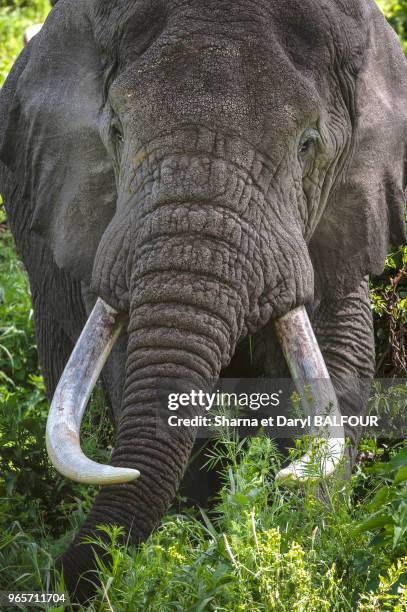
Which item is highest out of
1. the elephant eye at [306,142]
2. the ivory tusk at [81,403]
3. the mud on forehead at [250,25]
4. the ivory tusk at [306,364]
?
the mud on forehead at [250,25]

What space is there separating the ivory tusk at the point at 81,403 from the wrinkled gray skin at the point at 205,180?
11cm

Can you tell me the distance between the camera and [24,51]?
6488 millimetres

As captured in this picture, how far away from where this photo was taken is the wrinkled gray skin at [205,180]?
4.52m

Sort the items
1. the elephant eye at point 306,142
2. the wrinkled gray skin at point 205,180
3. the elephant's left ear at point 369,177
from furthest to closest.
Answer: the elephant's left ear at point 369,177 → the elephant eye at point 306,142 → the wrinkled gray skin at point 205,180

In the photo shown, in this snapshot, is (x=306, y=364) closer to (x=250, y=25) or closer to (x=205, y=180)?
(x=205, y=180)

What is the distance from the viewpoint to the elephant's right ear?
216 inches

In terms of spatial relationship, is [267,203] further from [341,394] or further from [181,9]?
[341,394]

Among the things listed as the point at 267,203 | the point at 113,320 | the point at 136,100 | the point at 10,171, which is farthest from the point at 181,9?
the point at 10,171

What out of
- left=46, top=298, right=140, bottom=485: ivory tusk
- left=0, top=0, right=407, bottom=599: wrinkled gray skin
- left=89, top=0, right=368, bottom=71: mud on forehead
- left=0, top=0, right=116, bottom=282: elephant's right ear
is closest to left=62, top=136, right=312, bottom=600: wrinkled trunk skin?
left=0, top=0, right=407, bottom=599: wrinkled gray skin

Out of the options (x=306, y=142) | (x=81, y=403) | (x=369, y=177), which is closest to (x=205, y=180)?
(x=306, y=142)

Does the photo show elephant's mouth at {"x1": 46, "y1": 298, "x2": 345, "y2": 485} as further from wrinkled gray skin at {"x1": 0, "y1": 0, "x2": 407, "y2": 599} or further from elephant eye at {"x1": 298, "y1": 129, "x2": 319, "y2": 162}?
elephant eye at {"x1": 298, "y1": 129, "x2": 319, "y2": 162}

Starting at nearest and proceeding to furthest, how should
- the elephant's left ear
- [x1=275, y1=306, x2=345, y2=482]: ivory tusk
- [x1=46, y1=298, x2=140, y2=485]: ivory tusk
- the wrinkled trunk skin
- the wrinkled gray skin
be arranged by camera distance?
[x1=46, y1=298, x2=140, y2=485]: ivory tusk < the wrinkled trunk skin < the wrinkled gray skin < [x1=275, y1=306, x2=345, y2=482]: ivory tusk < the elephant's left ear

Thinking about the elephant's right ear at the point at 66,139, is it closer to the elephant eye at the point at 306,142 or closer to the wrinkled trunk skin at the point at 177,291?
the wrinkled trunk skin at the point at 177,291

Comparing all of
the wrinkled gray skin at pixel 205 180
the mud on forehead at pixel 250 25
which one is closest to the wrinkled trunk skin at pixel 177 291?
the wrinkled gray skin at pixel 205 180
